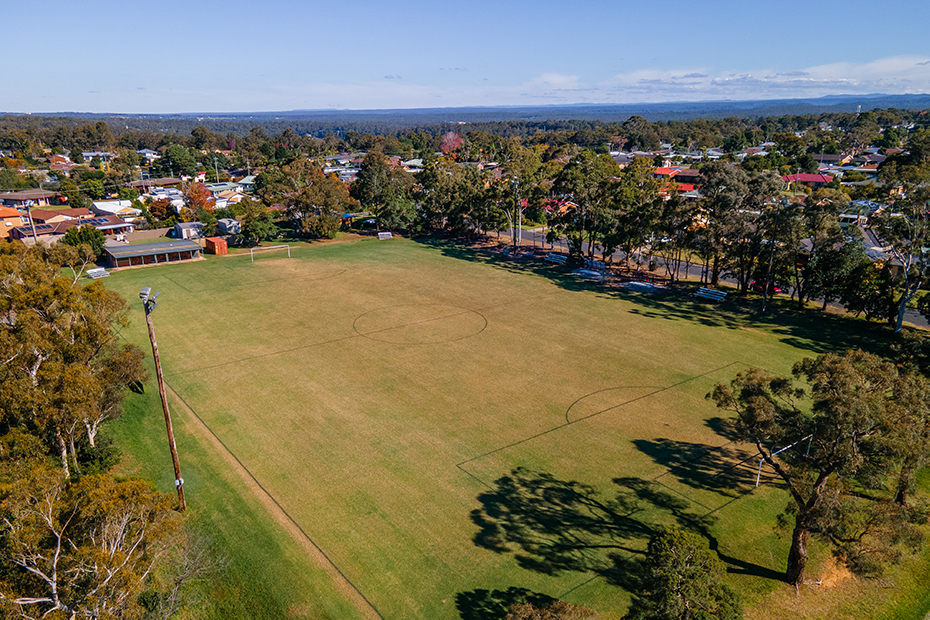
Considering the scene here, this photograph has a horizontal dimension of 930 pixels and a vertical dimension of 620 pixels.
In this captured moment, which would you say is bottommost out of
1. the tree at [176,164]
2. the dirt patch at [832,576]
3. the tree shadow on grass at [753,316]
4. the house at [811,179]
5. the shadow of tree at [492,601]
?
the dirt patch at [832,576]

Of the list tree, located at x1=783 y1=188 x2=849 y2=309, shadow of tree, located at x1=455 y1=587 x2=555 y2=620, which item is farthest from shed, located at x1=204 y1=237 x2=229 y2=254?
tree, located at x1=783 y1=188 x2=849 y2=309

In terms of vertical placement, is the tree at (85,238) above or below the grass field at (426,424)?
above

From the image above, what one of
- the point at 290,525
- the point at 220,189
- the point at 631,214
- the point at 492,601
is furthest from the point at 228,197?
the point at 492,601

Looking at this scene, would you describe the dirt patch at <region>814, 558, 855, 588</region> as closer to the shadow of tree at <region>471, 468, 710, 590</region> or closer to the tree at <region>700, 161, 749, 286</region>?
the shadow of tree at <region>471, 468, 710, 590</region>

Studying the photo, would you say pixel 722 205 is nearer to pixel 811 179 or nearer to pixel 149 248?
pixel 149 248

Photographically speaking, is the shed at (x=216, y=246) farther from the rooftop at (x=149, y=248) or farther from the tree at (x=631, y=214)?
the tree at (x=631, y=214)

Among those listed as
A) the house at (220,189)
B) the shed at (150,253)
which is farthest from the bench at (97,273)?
the house at (220,189)

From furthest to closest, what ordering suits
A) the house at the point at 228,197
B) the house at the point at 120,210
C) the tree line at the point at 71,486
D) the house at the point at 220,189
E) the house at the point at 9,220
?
the house at the point at 220,189 → the house at the point at 228,197 → the house at the point at 120,210 → the house at the point at 9,220 → the tree line at the point at 71,486

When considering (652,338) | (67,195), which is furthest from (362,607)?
(67,195)
